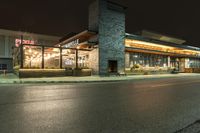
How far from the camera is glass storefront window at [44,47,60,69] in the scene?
92.3 feet

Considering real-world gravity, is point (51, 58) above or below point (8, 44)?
below

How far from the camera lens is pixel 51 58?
30188 millimetres

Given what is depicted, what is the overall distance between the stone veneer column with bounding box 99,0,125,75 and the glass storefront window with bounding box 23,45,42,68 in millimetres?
9323

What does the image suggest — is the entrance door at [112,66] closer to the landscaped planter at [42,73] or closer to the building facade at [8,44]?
the landscaped planter at [42,73]

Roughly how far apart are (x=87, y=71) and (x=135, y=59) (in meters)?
11.2

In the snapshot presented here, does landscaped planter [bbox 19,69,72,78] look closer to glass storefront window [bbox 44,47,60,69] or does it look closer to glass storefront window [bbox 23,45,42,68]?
glass storefront window [bbox 44,47,60,69]

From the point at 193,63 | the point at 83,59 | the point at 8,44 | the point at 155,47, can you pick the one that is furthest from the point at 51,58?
the point at 193,63

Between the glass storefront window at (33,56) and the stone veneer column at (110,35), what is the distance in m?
9.32

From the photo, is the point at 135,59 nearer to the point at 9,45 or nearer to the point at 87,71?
the point at 87,71

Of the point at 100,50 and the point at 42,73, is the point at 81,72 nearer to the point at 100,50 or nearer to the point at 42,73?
the point at 100,50

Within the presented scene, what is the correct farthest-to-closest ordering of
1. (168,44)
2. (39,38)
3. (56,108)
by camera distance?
1. (39,38)
2. (168,44)
3. (56,108)

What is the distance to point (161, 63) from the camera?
42.3 m

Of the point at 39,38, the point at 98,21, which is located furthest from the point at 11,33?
the point at 98,21

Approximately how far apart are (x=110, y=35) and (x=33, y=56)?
504 inches
